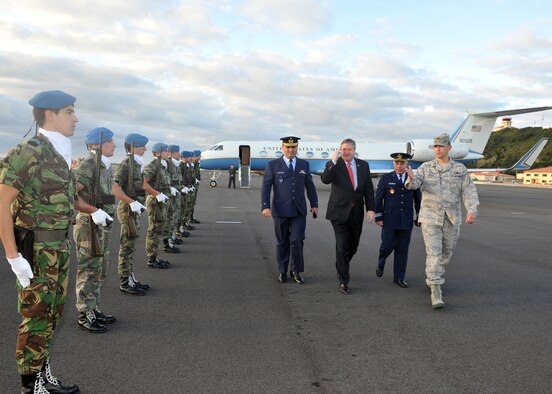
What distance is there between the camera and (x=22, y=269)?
283cm

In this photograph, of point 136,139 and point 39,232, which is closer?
point 39,232

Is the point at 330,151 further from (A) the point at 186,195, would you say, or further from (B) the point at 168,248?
(B) the point at 168,248

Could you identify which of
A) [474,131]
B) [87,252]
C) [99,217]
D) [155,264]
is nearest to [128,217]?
[87,252]

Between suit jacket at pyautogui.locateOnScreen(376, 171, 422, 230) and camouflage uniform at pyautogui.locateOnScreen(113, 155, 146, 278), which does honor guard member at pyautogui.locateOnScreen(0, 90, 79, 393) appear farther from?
suit jacket at pyautogui.locateOnScreen(376, 171, 422, 230)

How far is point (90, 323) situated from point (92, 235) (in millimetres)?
930

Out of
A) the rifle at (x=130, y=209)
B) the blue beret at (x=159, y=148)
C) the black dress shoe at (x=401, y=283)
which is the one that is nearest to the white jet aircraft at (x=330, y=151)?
the blue beret at (x=159, y=148)

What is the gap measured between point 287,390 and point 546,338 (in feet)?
9.33

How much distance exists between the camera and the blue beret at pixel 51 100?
10.3 feet

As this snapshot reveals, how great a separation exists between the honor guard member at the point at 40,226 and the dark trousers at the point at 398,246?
461cm

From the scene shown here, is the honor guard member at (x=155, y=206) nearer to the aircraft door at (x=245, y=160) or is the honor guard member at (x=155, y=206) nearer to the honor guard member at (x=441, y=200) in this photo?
the honor guard member at (x=441, y=200)

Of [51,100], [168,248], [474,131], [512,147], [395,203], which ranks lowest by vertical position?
[168,248]

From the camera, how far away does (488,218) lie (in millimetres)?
16078

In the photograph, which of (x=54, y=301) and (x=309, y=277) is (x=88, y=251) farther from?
(x=309, y=277)

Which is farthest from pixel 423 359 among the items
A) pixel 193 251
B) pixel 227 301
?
pixel 193 251
